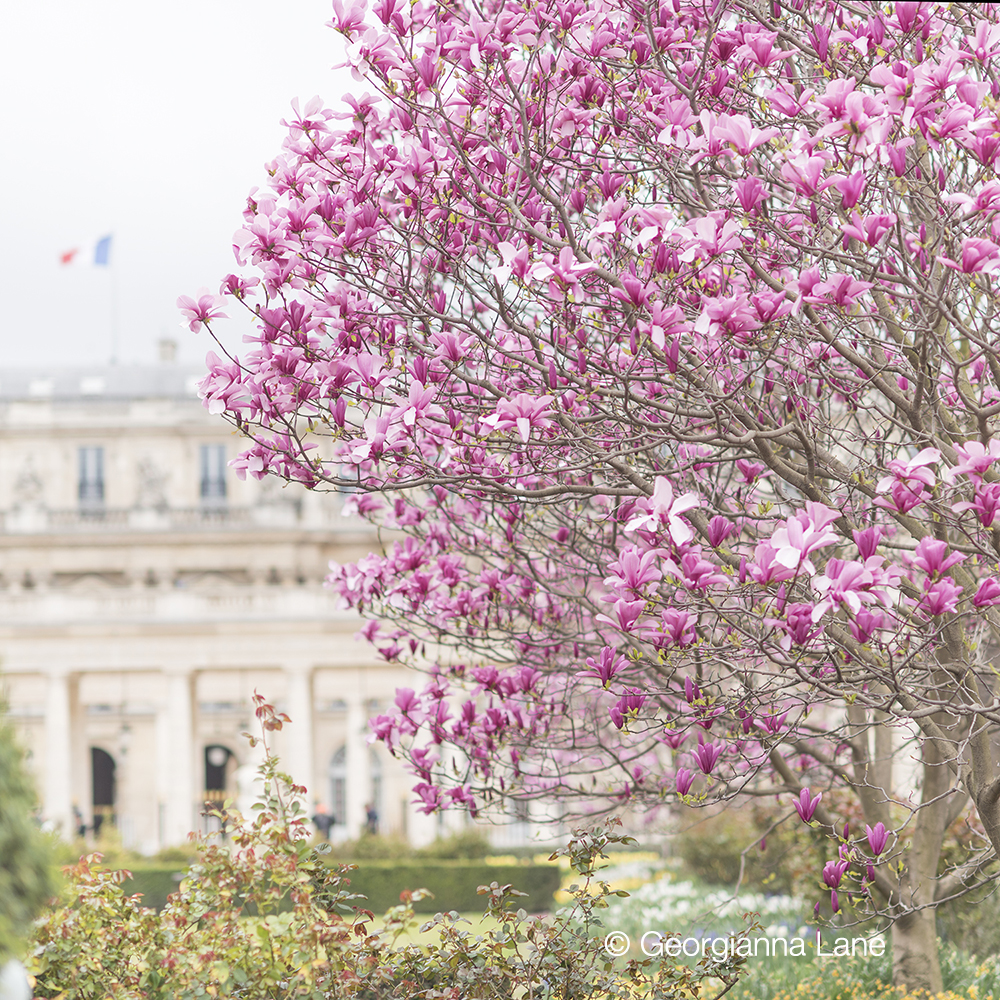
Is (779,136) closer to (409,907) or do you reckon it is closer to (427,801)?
(427,801)

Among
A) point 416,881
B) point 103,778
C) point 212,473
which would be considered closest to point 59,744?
point 416,881

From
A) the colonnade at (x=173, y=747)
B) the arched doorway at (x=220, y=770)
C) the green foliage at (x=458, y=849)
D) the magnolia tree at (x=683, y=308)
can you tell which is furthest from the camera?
the arched doorway at (x=220, y=770)

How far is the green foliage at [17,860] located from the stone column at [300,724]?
105 ft

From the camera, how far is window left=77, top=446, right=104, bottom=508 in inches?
2012

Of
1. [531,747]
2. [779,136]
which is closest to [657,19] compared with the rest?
[779,136]

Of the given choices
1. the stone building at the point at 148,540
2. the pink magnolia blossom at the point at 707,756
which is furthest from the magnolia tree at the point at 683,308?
the stone building at the point at 148,540

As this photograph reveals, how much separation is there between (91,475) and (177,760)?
19529 millimetres

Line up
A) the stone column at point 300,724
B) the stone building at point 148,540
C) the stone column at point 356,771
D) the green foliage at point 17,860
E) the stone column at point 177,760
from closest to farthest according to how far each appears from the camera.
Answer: the green foliage at point 17,860 → the stone column at point 177,760 → the stone column at point 300,724 → the stone column at point 356,771 → the stone building at point 148,540

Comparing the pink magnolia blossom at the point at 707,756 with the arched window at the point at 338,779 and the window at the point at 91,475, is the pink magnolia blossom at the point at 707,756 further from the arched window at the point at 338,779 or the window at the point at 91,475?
the arched window at the point at 338,779

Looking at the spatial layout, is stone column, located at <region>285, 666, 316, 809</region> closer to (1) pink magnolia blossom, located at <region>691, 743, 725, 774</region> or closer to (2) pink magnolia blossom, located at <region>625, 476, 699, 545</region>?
(1) pink magnolia blossom, located at <region>691, 743, 725, 774</region>

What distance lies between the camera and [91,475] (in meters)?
51.2

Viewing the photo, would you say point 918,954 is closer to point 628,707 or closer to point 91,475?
point 628,707

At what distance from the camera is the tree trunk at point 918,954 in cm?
680

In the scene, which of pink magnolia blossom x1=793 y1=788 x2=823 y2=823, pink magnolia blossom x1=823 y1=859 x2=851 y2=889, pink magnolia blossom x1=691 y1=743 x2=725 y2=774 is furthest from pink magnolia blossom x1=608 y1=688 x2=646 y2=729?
pink magnolia blossom x1=823 y1=859 x2=851 y2=889
